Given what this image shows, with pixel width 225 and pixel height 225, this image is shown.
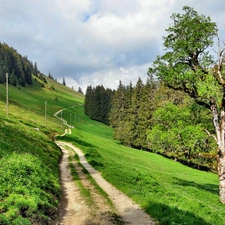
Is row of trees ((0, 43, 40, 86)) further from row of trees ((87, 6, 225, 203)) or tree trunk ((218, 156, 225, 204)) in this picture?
tree trunk ((218, 156, 225, 204))

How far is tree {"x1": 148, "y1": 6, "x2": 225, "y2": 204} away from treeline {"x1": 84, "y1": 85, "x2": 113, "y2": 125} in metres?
110

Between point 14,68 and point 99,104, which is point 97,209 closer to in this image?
point 99,104

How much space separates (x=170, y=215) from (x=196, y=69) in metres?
11.9

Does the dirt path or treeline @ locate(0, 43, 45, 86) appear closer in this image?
the dirt path

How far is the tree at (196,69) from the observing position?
17406mm

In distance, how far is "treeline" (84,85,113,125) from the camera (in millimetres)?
133250

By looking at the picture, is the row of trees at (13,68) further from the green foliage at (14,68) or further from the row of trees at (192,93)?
the row of trees at (192,93)

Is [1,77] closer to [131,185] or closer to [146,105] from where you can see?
[146,105]

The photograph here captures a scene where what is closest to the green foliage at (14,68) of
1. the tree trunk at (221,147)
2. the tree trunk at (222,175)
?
the tree trunk at (221,147)

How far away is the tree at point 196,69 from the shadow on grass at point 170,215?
678 centimetres

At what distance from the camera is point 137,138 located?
7219cm

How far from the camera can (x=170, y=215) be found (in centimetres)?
1134

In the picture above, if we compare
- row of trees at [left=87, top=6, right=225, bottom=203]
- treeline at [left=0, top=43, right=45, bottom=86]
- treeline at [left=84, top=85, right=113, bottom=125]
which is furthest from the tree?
treeline at [left=0, top=43, right=45, bottom=86]

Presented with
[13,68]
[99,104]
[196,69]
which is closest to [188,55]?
[196,69]
